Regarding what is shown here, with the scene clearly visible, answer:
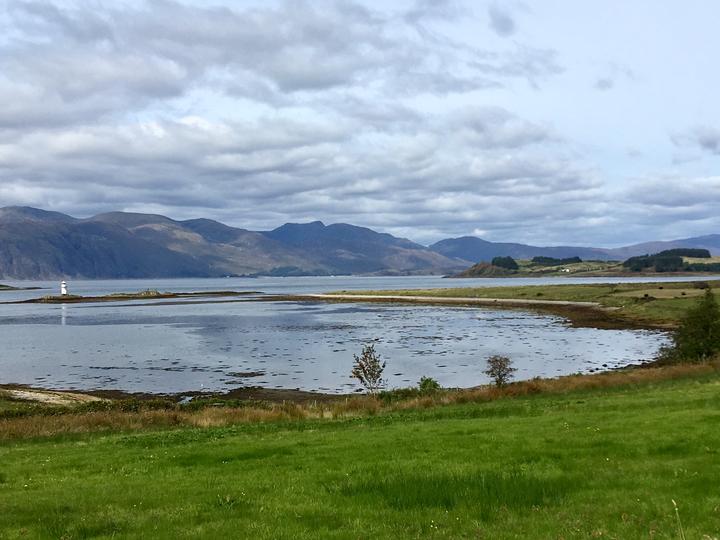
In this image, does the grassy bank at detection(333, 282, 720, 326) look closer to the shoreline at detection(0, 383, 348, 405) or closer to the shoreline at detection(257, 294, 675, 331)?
the shoreline at detection(257, 294, 675, 331)

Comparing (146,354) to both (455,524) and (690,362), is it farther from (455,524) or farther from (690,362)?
(455,524)

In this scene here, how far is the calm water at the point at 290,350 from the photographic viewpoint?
65.0 metres

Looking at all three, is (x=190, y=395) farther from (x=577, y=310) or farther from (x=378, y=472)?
(x=577, y=310)

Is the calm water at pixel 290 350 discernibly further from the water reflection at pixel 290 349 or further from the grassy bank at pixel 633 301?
the grassy bank at pixel 633 301

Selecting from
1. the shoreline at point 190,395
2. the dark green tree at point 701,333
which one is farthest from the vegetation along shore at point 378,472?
the shoreline at point 190,395

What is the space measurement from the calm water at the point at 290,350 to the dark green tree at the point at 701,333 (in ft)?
50.8

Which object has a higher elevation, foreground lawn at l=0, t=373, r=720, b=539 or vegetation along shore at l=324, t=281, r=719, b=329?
foreground lawn at l=0, t=373, r=720, b=539

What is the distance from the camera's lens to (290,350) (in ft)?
285

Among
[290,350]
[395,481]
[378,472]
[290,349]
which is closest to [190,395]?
[290,350]

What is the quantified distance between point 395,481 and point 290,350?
72.7 metres

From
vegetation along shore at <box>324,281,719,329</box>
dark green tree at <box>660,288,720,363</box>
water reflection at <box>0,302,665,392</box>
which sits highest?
dark green tree at <box>660,288,720,363</box>

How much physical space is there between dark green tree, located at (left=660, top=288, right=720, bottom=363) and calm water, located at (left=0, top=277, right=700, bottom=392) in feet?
50.8

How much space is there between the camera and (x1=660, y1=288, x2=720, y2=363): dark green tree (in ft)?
161

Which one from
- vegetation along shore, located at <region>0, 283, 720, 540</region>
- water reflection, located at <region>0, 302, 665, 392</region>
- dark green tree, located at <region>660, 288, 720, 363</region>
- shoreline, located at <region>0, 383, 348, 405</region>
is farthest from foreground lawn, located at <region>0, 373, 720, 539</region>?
water reflection, located at <region>0, 302, 665, 392</region>
